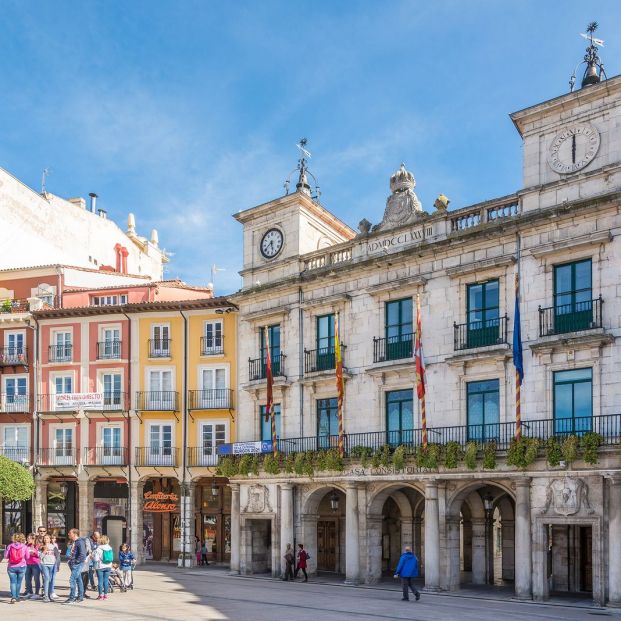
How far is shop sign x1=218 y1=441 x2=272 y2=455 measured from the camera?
3591cm

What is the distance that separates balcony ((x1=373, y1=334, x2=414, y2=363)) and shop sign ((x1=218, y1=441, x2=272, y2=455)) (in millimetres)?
5972

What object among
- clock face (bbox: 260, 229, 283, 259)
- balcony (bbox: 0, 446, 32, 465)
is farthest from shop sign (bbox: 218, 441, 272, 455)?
balcony (bbox: 0, 446, 32, 465)

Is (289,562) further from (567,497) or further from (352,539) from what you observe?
(567,497)

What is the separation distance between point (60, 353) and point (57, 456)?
4.89 metres

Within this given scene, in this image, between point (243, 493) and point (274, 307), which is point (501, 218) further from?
point (243, 493)

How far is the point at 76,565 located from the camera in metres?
24.3

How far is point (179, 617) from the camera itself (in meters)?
22.2

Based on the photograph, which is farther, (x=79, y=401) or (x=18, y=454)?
(x=18, y=454)

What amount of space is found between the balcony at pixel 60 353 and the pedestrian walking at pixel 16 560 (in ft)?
69.1

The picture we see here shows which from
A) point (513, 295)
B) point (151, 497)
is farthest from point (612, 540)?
point (151, 497)

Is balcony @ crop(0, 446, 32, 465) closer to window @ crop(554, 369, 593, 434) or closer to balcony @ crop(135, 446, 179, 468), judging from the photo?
balcony @ crop(135, 446, 179, 468)

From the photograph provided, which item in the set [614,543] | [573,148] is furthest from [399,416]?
[573,148]

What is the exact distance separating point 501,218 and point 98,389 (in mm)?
22001

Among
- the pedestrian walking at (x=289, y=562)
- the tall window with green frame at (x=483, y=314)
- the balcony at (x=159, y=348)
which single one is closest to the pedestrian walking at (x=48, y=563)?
the pedestrian walking at (x=289, y=562)
